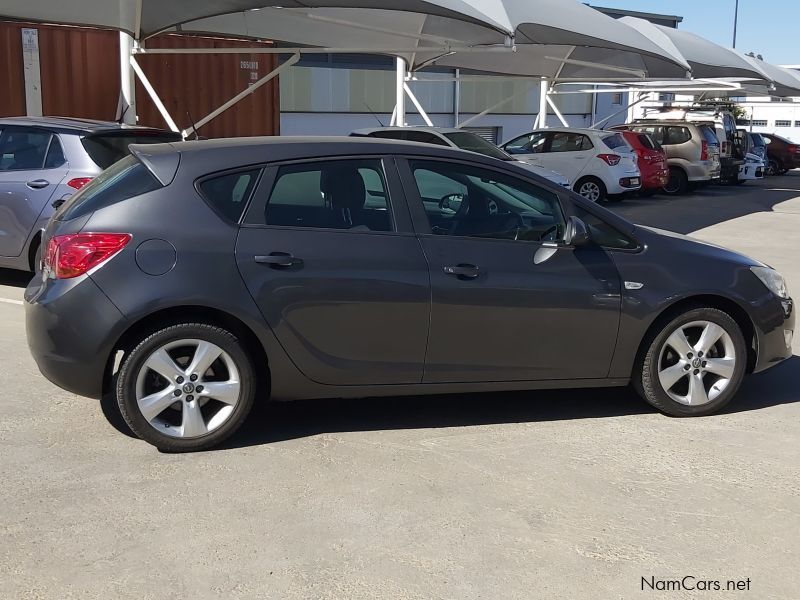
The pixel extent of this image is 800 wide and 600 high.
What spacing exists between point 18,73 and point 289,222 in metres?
9.22

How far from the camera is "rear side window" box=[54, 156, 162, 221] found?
437 centimetres

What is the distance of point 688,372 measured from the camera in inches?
196

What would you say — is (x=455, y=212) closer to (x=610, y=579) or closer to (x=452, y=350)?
(x=452, y=350)

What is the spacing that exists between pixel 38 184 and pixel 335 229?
425cm

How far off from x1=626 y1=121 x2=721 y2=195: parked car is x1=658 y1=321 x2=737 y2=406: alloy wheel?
17.0m

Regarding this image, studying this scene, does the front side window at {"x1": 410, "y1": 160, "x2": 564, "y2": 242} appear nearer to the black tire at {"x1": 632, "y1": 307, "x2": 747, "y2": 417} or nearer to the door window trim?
the door window trim

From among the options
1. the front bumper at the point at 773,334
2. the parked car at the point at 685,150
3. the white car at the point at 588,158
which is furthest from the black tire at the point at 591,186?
the front bumper at the point at 773,334

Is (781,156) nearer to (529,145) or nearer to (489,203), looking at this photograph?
(529,145)

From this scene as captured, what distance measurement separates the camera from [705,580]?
129 inches

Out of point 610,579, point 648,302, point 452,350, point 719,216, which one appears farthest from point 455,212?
point 719,216

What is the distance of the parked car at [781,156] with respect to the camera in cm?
3284

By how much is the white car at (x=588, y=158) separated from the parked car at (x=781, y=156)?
674 inches

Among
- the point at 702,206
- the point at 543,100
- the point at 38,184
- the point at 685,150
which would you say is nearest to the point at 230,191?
the point at 38,184

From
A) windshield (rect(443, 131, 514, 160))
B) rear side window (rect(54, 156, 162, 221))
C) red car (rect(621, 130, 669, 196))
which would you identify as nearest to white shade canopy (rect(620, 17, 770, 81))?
red car (rect(621, 130, 669, 196))
